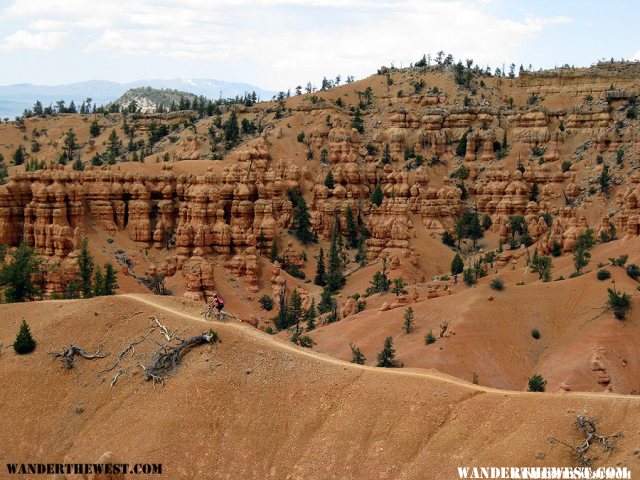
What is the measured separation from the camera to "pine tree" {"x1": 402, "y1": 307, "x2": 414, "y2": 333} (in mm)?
56969

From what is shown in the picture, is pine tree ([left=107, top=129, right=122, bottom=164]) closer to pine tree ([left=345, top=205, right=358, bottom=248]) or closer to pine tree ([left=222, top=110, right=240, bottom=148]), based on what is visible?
pine tree ([left=222, top=110, right=240, bottom=148])

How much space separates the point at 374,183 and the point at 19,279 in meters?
42.6

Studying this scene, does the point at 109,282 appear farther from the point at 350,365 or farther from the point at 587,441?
the point at 587,441

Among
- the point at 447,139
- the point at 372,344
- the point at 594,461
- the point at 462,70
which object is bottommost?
the point at 372,344

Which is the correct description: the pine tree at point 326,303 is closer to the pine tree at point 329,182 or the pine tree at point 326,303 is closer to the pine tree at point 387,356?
the pine tree at point 387,356

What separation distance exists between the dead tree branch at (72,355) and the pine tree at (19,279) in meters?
22.7

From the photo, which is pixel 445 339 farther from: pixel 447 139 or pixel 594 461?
pixel 447 139

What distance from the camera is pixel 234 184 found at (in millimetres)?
83250

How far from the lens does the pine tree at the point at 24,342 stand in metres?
39.3

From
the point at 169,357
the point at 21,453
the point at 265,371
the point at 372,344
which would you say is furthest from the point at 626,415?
the point at 372,344

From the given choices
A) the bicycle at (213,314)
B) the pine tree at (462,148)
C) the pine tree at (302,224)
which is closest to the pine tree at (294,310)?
the pine tree at (302,224)

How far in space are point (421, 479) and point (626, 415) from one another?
21.9 feet

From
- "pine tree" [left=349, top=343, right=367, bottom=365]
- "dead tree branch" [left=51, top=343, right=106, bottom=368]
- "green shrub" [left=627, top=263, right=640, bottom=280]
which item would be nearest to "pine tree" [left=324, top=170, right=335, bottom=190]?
"green shrub" [left=627, top=263, right=640, bottom=280]

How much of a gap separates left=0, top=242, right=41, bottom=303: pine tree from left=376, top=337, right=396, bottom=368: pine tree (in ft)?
79.7
